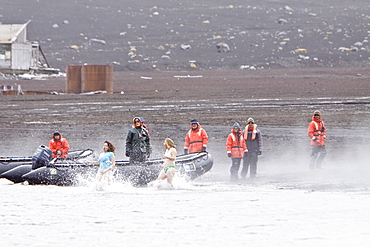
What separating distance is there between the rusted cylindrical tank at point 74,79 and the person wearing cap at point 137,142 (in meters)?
25.9

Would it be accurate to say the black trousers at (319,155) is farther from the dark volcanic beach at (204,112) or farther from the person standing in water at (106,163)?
the person standing in water at (106,163)

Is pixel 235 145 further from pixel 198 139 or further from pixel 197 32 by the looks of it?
pixel 197 32

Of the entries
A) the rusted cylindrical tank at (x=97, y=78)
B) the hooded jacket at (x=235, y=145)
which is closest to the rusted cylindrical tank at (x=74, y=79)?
the rusted cylindrical tank at (x=97, y=78)

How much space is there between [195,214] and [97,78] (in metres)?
30.0

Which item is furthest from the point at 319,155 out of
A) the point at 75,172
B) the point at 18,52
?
the point at 18,52

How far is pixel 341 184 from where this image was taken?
16.9 metres

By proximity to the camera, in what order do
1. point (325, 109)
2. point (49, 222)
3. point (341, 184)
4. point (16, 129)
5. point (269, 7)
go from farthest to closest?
point (269, 7)
point (325, 109)
point (16, 129)
point (341, 184)
point (49, 222)

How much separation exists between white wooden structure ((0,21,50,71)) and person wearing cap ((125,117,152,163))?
133 feet

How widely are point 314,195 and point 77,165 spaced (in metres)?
5.44

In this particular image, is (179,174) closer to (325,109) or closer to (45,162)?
(45,162)

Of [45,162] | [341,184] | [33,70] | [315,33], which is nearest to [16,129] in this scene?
[45,162]

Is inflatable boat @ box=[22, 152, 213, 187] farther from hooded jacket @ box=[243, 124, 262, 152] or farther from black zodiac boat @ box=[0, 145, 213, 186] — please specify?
hooded jacket @ box=[243, 124, 262, 152]

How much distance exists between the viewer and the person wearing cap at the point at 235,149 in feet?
60.0

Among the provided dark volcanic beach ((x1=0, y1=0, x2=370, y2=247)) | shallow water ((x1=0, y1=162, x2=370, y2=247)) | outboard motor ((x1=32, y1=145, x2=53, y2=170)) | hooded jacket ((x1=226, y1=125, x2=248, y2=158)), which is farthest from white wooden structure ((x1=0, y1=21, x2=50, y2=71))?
hooded jacket ((x1=226, y1=125, x2=248, y2=158))
